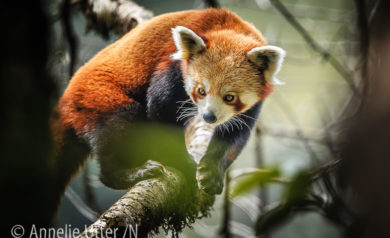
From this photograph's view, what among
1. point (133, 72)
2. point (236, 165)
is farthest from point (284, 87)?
point (133, 72)

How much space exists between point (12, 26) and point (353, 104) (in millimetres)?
1598

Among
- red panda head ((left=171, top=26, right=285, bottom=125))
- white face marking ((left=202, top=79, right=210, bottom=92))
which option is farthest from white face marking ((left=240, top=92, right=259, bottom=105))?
white face marking ((left=202, top=79, right=210, bottom=92))

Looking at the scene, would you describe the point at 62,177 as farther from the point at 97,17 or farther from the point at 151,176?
the point at 97,17

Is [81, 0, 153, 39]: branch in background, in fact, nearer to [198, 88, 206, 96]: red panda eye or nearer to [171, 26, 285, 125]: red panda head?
[171, 26, 285, 125]: red panda head

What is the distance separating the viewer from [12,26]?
3.08 ft

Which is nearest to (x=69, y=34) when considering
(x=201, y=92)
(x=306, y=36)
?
(x=201, y=92)

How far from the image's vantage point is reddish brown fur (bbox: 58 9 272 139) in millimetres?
1601

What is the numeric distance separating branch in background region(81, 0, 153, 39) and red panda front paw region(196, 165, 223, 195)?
0.95m

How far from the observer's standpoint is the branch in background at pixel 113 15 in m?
2.04

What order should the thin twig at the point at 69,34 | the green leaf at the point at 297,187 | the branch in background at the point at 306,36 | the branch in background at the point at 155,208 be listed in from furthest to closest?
the thin twig at the point at 69,34 → the branch in background at the point at 306,36 → the branch in background at the point at 155,208 → the green leaf at the point at 297,187

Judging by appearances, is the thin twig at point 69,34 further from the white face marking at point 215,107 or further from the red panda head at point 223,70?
the white face marking at point 215,107

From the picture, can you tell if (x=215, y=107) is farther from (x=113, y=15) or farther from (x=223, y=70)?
(x=113, y=15)

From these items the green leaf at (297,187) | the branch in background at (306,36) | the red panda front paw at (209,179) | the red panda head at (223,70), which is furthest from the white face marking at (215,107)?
the green leaf at (297,187)

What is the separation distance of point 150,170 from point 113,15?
124 centimetres
